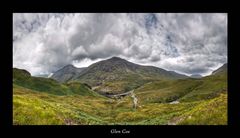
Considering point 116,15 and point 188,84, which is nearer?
point 116,15

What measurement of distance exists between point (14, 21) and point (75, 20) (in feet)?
6.05

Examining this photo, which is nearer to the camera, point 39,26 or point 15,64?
point 15,64
